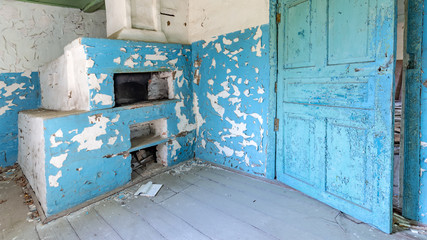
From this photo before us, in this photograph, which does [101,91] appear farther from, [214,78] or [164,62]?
[214,78]

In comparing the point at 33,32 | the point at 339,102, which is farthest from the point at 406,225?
the point at 33,32

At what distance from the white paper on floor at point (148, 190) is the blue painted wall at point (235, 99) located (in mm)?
905

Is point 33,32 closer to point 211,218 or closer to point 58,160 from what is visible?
point 58,160

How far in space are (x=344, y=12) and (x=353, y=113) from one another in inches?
31.1

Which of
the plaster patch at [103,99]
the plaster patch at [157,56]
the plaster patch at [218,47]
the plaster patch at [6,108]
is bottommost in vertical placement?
the plaster patch at [6,108]

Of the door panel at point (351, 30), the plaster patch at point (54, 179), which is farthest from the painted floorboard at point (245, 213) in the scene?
the door panel at point (351, 30)

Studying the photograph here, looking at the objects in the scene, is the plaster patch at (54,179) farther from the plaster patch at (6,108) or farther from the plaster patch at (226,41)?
the plaster patch at (226,41)

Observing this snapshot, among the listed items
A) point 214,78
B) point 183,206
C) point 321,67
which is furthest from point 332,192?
point 214,78

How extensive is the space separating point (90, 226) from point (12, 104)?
242 cm

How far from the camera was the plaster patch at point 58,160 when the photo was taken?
6.98ft

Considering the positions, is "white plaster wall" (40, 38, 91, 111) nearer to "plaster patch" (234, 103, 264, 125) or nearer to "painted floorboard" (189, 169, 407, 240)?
"painted floorboard" (189, 169, 407, 240)

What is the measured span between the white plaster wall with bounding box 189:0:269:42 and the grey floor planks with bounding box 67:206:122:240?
236 centimetres

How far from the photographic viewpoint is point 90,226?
1.98 metres

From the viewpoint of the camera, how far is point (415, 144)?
5.82 ft
